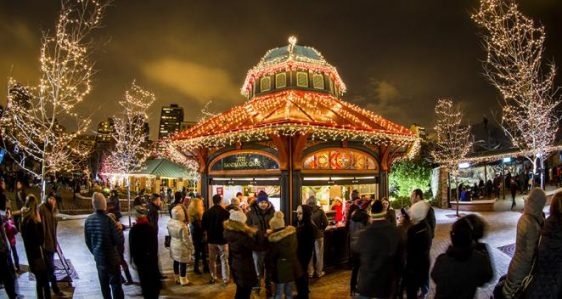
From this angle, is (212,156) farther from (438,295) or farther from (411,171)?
(411,171)

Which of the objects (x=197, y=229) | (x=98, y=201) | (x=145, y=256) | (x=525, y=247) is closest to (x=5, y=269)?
(x=98, y=201)

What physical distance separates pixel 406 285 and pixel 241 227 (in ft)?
8.98

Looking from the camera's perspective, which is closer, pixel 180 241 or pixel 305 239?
pixel 305 239

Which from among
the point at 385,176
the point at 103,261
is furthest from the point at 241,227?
the point at 385,176

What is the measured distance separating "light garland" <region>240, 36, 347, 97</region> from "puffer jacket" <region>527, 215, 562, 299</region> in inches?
458

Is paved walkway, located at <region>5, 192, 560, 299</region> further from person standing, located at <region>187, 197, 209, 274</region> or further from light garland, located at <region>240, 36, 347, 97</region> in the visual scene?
light garland, located at <region>240, 36, 347, 97</region>

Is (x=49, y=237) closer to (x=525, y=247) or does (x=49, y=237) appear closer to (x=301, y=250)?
(x=301, y=250)

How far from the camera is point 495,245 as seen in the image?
11086 millimetres

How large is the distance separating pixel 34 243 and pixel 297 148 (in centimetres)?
657

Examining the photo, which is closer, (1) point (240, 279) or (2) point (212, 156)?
(1) point (240, 279)

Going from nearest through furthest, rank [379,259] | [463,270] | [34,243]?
[463,270] < [379,259] < [34,243]

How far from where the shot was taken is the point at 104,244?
5.97 meters

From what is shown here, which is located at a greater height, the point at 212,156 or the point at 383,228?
the point at 212,156

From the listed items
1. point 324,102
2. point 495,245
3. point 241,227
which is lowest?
point 495,245
